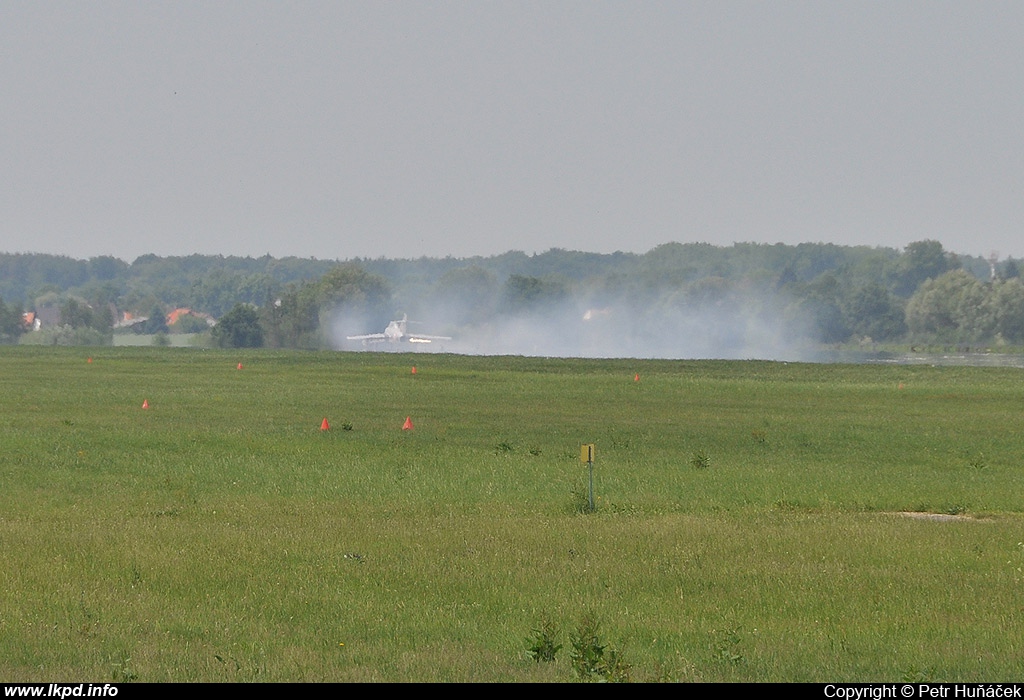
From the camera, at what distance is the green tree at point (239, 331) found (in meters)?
155

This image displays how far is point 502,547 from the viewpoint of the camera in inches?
796

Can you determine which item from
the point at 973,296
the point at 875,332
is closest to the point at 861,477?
the point at 973,296

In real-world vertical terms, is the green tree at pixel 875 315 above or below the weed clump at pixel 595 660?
below

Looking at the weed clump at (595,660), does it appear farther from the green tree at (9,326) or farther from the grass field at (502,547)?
the green tree at (9,326)

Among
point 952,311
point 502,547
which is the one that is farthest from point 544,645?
point 952,311

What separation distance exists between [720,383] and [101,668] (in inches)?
2326

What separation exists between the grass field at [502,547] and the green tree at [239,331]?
108512mm

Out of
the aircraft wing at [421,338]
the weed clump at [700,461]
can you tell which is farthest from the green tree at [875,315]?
the weed clump at [700,461]

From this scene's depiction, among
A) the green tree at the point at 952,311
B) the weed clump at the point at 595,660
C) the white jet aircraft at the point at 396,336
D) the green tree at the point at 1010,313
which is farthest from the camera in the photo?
the white jet aircraft at the point at 396,336

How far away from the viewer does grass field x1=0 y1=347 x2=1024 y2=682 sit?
13.6 m

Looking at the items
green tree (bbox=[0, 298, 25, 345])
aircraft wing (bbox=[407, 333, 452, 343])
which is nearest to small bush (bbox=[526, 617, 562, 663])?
aircraft wing (bbox=[407, 333, 452, 343])

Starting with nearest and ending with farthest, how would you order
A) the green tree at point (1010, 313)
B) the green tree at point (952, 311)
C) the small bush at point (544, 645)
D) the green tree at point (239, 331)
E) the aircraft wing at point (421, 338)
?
the small bush at point (544, 645) → the green tree at point (1010, 313) → the green tree at point (239, 331) → the green tree at point (952, 311) → the aircraft wing at point (421, 338)

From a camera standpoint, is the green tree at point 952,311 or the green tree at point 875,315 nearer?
the green tree at point 952,311

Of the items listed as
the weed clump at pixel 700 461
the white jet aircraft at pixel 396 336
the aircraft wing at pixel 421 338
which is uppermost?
the weed clump at pixel 700 461
